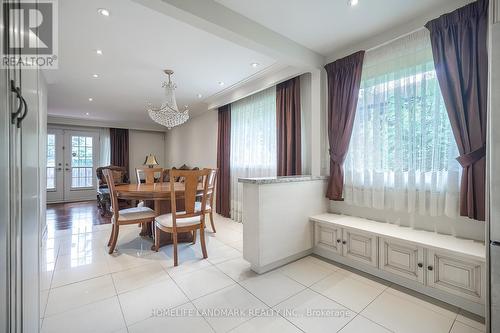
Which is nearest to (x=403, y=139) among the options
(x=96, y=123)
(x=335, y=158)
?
(x=335, y=158)

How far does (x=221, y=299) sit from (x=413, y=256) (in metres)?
1.66

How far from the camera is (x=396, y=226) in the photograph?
87.9 inches

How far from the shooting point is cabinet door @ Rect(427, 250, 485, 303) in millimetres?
1565

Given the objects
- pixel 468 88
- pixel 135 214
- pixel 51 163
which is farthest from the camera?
pixel 51 163

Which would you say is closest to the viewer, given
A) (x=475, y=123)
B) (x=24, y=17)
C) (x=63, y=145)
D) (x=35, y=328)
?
(x=24, y=17)

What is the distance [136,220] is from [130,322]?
1.37 metres

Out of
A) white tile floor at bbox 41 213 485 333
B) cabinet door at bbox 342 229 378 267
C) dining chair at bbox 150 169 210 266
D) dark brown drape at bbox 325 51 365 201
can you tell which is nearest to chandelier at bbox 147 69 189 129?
dining chair at bbox 150 169 210 266

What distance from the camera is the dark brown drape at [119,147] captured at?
722 cm

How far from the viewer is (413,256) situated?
1876mm

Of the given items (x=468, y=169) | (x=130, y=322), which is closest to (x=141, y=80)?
(x=130, y=322)

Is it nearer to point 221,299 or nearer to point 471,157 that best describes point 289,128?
point 471,157

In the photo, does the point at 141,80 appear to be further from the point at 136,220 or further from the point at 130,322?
the point at 130,322

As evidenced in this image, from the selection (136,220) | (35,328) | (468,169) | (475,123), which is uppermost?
(475,123)

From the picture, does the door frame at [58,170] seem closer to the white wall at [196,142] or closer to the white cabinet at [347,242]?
the white wall at [196,142]
